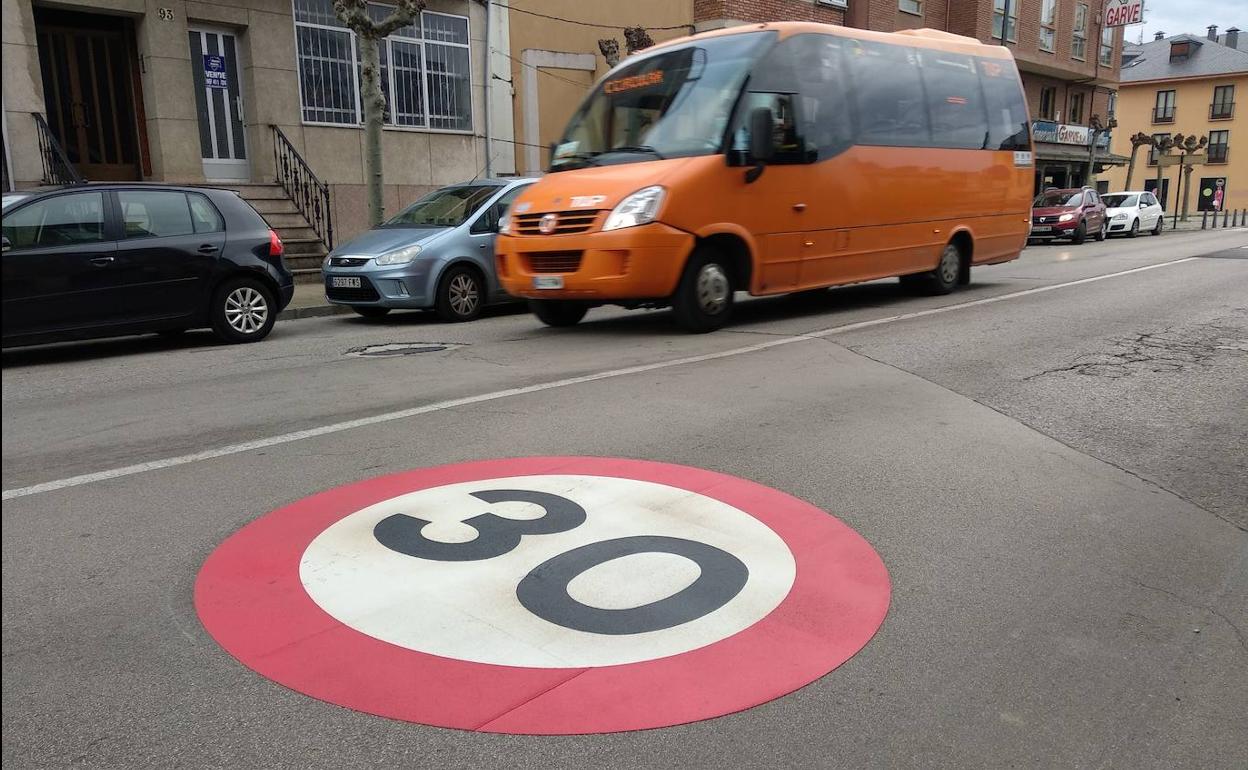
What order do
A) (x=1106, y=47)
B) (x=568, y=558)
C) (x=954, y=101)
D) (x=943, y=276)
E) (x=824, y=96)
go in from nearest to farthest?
→ (x=568, y=558) → (x=824, y=96) → (x=954, y=101) → (x=943, y=276) → (x=1106, y=47)

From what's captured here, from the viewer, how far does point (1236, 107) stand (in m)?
65.1

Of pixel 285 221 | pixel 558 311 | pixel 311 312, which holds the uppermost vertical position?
pixel 285 221

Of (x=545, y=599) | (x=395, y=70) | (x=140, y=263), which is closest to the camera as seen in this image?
(x=545, y=599)

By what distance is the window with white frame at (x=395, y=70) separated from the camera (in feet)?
59.2

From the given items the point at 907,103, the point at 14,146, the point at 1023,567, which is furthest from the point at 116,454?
the point at 14,146

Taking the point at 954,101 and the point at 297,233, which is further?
the point at 297,233

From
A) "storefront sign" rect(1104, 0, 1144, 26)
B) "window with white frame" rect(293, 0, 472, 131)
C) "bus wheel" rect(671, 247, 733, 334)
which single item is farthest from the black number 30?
"storefront sign" rect(1104, 0, 1144, 26)

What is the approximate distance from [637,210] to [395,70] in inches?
482

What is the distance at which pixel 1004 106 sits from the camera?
14109 millimetres

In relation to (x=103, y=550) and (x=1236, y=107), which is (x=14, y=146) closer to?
(x=103, y=550)

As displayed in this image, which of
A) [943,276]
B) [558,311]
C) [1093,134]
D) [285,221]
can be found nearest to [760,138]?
[558,311]

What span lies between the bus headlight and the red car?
21.6 m

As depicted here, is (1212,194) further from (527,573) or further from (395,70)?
(527,573)

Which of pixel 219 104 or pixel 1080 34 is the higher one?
pixel 1080 34
